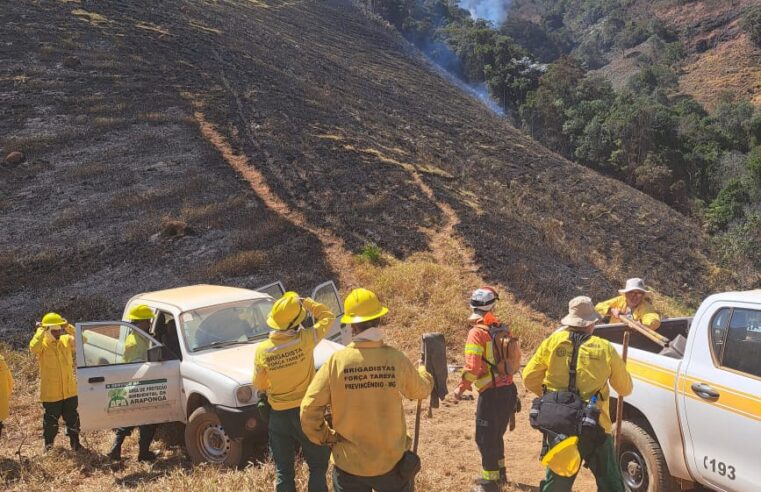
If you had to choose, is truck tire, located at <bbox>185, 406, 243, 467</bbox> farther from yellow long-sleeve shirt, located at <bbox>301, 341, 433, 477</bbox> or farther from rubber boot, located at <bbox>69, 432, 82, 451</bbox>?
yellow long-sleeve shirt, located at <bbox>301, 341, 433, 477</bbox>

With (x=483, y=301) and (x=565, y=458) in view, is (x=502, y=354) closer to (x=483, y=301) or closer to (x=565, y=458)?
(x=483, y=301)

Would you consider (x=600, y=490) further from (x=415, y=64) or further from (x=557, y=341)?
(x=415, y=64)

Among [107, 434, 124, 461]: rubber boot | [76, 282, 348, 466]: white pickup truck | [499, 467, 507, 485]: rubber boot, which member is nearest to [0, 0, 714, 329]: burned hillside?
[76, 282, 348, 466]: white pickup truck

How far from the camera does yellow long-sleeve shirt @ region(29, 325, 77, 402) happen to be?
5.97 meters

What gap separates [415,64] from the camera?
4647cm

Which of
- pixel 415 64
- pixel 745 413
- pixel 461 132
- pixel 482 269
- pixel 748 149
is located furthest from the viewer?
pixel 415 64

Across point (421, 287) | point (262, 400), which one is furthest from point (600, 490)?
point (421, 287)

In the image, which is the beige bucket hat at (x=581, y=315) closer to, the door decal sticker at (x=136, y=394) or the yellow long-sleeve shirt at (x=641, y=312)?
the yellow long-sleeve shirt at (x=641, y=312)

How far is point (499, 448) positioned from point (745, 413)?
1.69 m

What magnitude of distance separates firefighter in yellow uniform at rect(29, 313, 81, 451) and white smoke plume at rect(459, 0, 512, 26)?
411 feet

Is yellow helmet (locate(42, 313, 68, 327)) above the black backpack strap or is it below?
below

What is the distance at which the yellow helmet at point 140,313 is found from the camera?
Answer: 586 cm

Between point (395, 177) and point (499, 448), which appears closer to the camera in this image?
point (499, 448)

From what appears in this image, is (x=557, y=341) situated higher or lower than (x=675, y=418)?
higher
